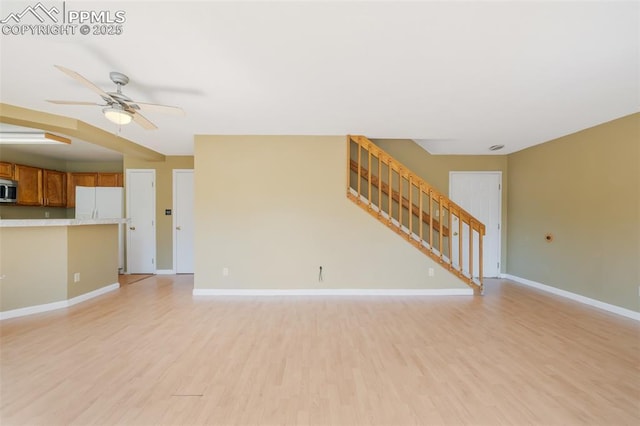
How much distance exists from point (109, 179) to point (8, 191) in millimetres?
1462

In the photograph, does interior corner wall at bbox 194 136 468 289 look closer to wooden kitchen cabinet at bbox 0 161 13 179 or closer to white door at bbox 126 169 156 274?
white door at bbox 126 169 156 274

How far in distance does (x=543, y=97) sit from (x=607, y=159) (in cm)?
177

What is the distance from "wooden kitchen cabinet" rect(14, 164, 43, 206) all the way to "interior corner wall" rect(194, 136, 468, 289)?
3.85 m

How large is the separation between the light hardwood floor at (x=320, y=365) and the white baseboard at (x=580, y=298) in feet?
0.62

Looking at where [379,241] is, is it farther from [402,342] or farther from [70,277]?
[70,277]

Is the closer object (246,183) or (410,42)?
(410,42)

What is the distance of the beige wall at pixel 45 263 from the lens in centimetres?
318

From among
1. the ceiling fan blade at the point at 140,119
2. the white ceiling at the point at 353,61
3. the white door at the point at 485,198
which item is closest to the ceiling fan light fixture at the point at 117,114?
the ceiling fan blade at the point at 140,119

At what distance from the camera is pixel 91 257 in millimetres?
3936

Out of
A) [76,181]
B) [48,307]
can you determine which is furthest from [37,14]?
[76,181]

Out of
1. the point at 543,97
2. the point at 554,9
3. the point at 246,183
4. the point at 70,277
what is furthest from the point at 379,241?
the point at 70,277

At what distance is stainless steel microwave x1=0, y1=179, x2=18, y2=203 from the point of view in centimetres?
457

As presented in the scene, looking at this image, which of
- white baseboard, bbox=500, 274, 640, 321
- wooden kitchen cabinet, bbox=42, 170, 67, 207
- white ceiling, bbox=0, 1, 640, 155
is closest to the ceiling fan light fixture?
white ceiling, bbox=0, 1, 640, 155

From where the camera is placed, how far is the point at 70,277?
3.59m
